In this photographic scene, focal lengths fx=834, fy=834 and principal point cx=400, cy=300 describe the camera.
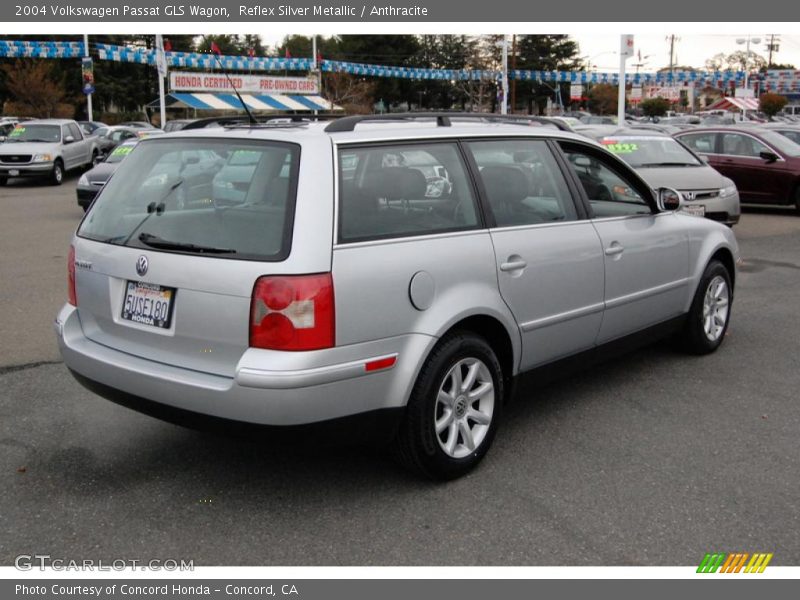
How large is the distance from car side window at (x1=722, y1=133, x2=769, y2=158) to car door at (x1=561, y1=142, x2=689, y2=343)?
1114 centimetres

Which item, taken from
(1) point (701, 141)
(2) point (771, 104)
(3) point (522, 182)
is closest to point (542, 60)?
(2) point (771, 104)

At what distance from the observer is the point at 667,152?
12898mm

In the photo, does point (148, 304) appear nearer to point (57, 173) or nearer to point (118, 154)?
point (118, 154)

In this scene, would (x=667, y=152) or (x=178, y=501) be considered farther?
(x=667, y=152)

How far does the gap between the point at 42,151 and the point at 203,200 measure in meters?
20.4

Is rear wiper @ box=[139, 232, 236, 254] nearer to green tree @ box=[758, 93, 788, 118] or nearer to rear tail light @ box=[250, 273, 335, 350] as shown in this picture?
rear tail light @ box=[250, 273, 335, 350]

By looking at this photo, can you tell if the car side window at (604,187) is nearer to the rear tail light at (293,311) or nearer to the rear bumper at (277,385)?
the rear bumper at (277,385)

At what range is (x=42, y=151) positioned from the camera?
22.2 meters

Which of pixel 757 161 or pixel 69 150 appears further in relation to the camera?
pixel 69 150

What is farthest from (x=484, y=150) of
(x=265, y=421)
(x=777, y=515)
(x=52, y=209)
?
(x=52, y=209)

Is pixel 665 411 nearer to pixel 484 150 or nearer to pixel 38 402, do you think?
pixel 484 150

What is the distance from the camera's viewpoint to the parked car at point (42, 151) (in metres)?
22.0

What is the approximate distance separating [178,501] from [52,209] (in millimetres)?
14759

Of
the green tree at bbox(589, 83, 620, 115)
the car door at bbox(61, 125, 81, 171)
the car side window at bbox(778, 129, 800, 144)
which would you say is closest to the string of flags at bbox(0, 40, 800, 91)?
the car door at bbox(61, 125, 81, 171)
